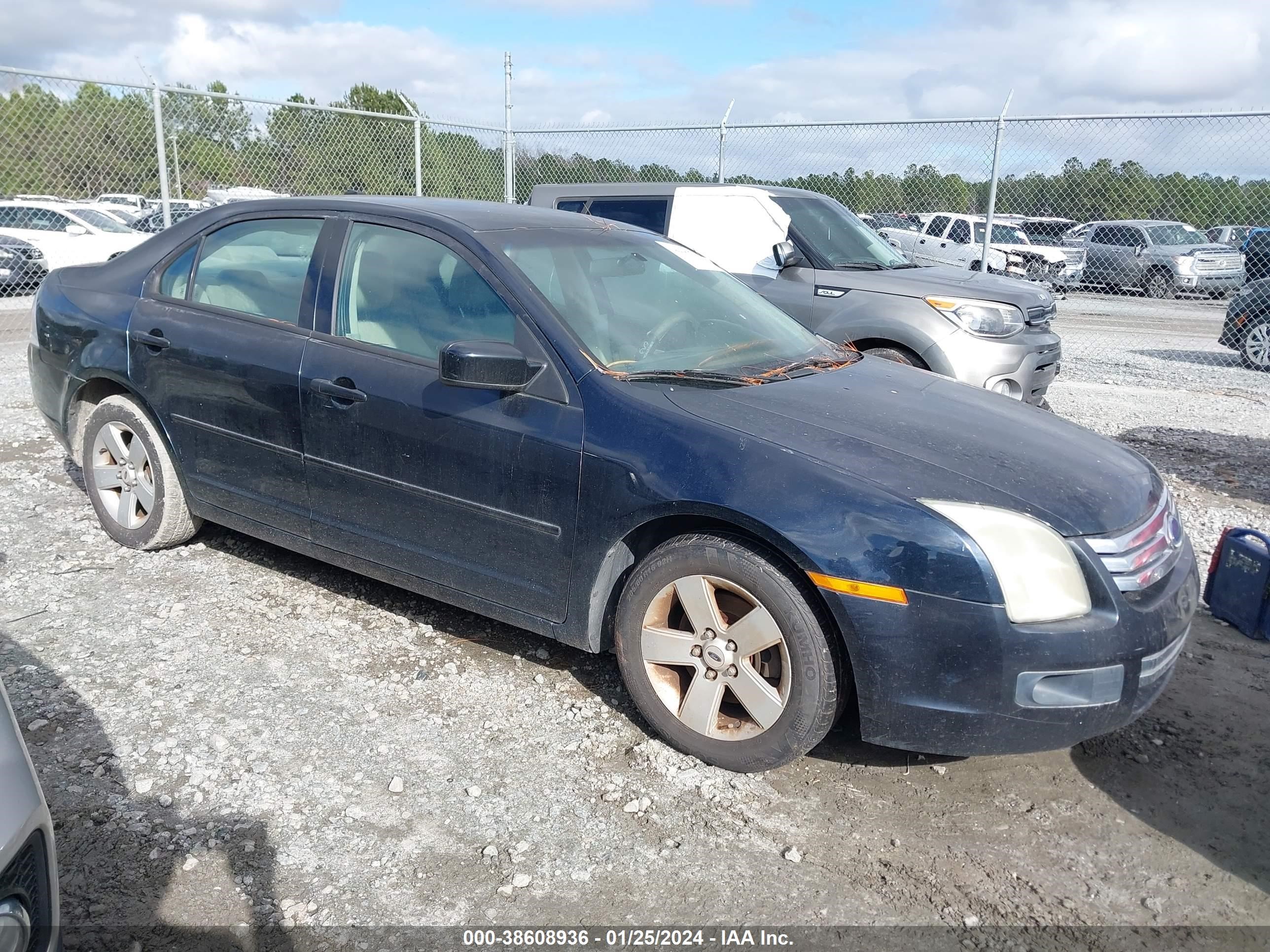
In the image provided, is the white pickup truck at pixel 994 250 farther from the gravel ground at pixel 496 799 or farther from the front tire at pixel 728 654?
the front tire at pixel 728 654

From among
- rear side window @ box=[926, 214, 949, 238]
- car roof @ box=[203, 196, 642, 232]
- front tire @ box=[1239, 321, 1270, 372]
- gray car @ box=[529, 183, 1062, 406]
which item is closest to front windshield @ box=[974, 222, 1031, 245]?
rear side window @ box=[926, 214, 949, 238]

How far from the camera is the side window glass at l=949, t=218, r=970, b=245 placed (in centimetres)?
1927

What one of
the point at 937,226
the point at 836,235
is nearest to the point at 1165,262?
the point at 937,226

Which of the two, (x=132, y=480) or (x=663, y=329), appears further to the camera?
(x=132, y=480)

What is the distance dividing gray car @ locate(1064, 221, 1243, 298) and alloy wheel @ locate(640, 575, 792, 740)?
19146 mm

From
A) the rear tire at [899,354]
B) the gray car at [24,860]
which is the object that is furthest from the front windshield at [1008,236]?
the gray car at [24,860]

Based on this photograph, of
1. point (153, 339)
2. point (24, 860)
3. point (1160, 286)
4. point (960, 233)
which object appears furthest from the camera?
point (1160, 286)

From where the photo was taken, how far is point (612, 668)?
3789 mm

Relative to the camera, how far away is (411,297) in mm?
3705

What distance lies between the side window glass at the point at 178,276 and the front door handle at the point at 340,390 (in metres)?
1.07

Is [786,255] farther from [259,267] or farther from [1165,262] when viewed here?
[1165,262]

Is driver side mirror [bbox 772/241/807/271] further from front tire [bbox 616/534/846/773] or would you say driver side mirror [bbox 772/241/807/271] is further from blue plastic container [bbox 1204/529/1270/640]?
front tire [bbox 616/534/846/773]

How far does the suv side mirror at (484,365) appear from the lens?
10.4 ft

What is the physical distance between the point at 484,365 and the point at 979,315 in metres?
4.89
